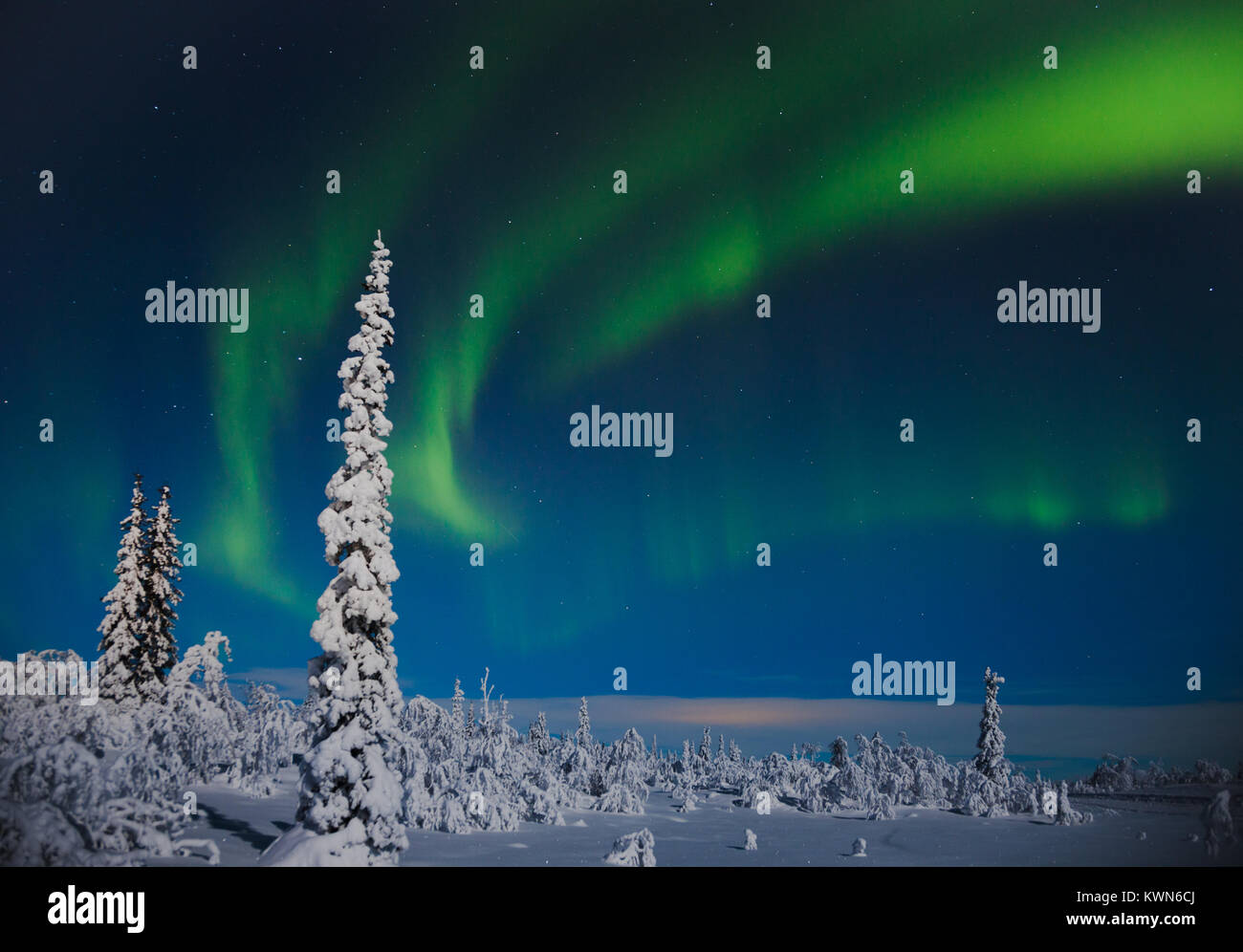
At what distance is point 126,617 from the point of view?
26859mm

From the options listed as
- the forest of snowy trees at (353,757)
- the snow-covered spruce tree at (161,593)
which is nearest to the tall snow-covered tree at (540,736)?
the forest of snowy trees at (353,757)

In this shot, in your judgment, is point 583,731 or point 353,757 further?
point 583,731

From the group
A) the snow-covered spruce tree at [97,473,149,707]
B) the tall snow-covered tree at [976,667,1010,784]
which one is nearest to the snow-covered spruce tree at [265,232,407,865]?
the snow-covered spruce tree at [97,473,149,707]

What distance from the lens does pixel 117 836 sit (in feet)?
60.8

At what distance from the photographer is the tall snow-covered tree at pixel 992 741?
3609 cm

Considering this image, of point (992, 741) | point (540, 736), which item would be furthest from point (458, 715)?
point (992, 741)

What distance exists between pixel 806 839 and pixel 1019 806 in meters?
15.1

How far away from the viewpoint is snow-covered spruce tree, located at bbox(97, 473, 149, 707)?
2648cm

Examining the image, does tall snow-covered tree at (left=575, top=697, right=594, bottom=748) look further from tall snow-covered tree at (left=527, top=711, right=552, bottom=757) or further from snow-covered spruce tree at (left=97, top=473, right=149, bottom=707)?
snow-covered spruce tree at (left=97, top=473, right=149, bottom=707)

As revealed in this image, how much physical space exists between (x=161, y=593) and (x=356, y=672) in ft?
43.3

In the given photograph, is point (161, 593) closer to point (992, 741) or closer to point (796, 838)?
point (796, 838)

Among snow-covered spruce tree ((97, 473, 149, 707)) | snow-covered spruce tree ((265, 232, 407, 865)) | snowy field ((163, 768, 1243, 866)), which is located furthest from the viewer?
snow-covered spruce tree ((97, 473, 149, 707))

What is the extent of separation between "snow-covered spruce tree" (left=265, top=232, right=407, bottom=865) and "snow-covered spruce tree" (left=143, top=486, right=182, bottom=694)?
11.7 metres
